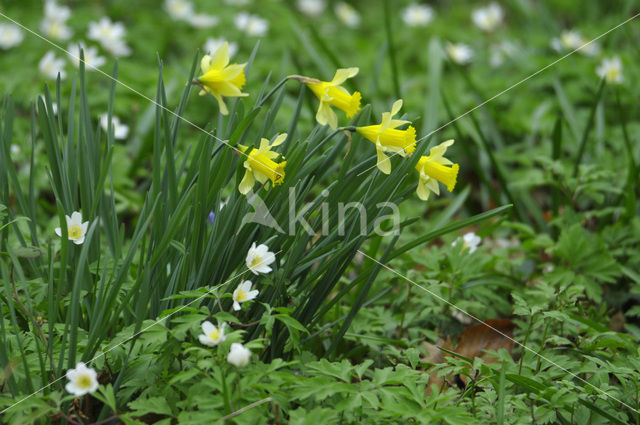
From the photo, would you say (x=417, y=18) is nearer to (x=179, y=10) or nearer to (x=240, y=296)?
(x=179, y=10)

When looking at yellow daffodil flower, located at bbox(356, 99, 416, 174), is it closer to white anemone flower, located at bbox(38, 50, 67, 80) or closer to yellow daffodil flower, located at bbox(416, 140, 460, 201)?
yellow daffodil flower, located at bbox(416, 140, 460, 201)

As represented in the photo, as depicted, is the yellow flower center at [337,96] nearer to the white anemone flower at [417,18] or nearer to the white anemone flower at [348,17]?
the white anemone flower at [417,18]

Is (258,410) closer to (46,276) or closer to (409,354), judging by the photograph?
(409,354)

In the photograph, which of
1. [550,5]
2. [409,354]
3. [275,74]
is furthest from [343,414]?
[550,5]

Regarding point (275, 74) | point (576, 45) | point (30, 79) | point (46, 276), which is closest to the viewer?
point (46, 276)

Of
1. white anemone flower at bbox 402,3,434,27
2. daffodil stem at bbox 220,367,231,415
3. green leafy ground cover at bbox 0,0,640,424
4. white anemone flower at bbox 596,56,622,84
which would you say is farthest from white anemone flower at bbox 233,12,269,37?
daffodil stem at bbox 220,367,231,415
